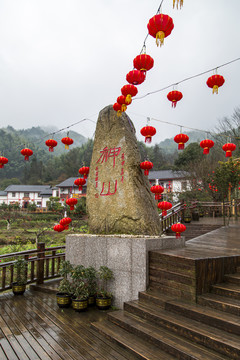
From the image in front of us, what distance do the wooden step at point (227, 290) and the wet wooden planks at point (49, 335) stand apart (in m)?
1.51

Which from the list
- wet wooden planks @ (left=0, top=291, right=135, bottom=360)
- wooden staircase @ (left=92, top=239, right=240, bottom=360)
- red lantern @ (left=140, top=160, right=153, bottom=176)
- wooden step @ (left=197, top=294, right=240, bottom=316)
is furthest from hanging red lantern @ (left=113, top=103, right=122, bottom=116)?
wet wooden planks @ (left=0, top=291, right=135, bottom=360)

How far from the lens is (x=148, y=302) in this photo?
4.29m

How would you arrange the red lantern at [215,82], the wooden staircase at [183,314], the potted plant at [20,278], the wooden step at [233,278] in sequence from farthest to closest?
the potted plant at [20,278]
the red lantern at [215,82]
the wooden step at [233,278]
the wooden staircase at [183,314]

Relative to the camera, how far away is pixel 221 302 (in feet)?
11.3

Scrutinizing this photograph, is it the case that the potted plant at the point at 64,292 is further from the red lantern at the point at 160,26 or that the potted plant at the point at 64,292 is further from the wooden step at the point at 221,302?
the red lantern at the point at 160,26

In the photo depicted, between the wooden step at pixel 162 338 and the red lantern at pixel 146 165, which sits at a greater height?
the red lantern at pixel 146 165

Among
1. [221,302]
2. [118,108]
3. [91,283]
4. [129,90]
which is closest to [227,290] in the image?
[221,302]

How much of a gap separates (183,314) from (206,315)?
400mm

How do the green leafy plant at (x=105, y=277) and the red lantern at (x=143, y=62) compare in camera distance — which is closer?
the red lantern at (x=143, y=62)

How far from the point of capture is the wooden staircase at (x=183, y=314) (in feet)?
9.83

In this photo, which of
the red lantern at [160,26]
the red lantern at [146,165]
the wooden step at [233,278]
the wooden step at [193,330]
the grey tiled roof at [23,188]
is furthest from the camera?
the grey tiled roof at [23,188]

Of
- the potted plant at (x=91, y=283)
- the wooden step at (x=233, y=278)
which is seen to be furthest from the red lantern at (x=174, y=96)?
the potted plant at (x=91, y=283)

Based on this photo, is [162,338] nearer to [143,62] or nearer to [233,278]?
[233,278]

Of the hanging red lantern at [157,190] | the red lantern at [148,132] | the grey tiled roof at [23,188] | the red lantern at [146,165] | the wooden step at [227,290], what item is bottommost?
the wooden step at [227,290]
